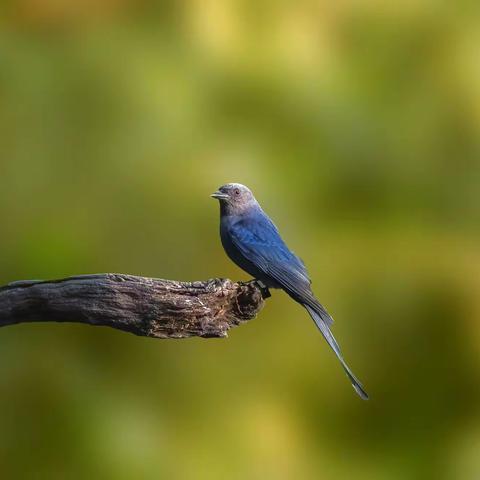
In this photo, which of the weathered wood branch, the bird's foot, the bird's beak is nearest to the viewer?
the weathered wood branch

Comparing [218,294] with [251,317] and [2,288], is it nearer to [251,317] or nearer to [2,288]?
[251,317]

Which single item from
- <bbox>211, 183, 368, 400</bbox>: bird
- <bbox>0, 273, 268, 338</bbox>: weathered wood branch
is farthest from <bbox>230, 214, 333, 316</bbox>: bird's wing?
<bbox>0, 273, 268, 338</bbox>: weathered wood branch

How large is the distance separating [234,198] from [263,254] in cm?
28

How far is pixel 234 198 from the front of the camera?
9.01 ft

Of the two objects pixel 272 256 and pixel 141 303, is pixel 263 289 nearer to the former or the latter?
pixel 272 256

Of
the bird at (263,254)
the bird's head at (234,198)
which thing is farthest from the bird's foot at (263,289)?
the bird's head at (234,198)

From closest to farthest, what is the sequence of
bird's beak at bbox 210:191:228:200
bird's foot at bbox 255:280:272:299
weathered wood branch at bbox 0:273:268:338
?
weathered wood branch at bbox 0:273:268:338, bird's foot at bbox 255:280:272:299, bird's beak at bbox 210:191:228:200

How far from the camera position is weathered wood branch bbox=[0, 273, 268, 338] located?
7.48 ft

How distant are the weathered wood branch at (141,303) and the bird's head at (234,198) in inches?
16.4

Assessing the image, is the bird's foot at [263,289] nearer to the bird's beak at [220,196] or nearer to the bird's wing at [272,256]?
the bird's wing at [272,256]

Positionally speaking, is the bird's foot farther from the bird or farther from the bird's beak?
the bird's beak

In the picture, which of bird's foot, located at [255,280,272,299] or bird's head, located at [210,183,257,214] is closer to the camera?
bird's foot, located at [255,280,272,299]

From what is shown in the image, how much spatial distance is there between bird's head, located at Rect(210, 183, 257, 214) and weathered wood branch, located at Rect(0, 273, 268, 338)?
42 centimetres

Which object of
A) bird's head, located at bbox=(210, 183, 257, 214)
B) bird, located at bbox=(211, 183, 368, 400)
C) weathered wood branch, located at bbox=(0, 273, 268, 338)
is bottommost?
weathered wood branch, located at bbox=(0, 273, 268, 338)
